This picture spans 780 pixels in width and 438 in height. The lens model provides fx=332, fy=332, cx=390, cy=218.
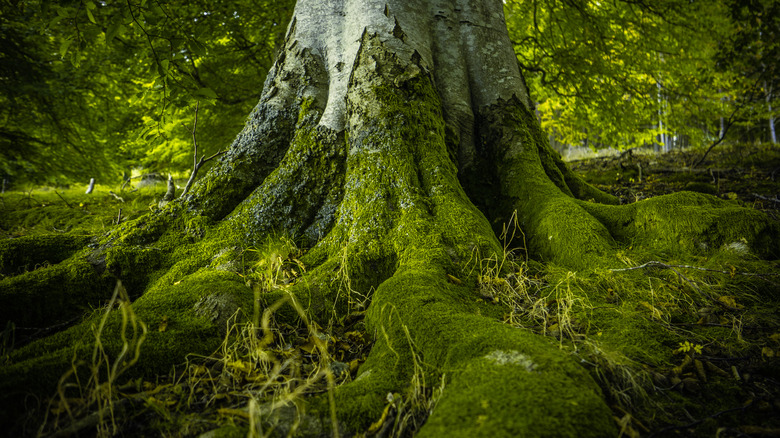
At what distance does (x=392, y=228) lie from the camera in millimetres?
2709

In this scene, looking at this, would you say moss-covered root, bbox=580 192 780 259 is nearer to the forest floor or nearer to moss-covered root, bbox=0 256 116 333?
the forest floor

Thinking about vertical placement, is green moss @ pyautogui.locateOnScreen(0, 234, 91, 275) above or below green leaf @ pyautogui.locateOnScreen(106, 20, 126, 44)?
below

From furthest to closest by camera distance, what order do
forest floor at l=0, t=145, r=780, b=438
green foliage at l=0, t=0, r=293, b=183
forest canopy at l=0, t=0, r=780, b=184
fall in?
green foliage at l=0, t=0, r=293, b=183 → forest canopy at l=0, t=0, r=780, b=184 → forest floor at l=0, t=145, r=780, b=438

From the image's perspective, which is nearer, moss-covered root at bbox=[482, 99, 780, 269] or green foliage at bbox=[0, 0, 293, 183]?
moss-covered root at bbox=[482, 99, 780, 269]

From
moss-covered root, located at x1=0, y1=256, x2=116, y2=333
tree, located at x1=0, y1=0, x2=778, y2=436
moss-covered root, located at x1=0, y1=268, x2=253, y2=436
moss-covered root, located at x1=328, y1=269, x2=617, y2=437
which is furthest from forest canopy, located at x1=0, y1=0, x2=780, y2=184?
moss-covered root, located at x1=328, y1=269, x2=617, y2=437

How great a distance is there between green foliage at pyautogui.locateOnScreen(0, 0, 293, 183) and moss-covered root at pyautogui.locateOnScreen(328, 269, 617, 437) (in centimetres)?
508

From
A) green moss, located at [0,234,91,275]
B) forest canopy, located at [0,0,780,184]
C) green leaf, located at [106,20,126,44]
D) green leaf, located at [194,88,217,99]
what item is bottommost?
green moss, located at [0,234,91,275]

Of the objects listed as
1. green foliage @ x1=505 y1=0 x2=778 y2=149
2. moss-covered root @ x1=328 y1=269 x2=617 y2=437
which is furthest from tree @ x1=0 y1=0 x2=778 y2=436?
green foliage @ x1=505 y1=0 x2=778 y2=149

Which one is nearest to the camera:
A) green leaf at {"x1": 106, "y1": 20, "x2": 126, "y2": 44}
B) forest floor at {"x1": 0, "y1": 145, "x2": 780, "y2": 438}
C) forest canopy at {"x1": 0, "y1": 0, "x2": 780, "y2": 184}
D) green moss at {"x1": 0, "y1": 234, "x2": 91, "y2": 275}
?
forest floor at {"x1": 0, "y1": 145, "x2": 780, "y2": 438}

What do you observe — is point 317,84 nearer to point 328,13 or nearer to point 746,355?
point 328,13

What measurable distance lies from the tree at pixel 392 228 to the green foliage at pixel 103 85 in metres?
2.83

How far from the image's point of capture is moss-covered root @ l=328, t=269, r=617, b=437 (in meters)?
1.09

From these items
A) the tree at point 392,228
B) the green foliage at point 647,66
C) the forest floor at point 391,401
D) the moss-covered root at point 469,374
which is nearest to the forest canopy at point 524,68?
the green foliage at point 647,66

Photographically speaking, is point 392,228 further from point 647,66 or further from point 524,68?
point 647,66
